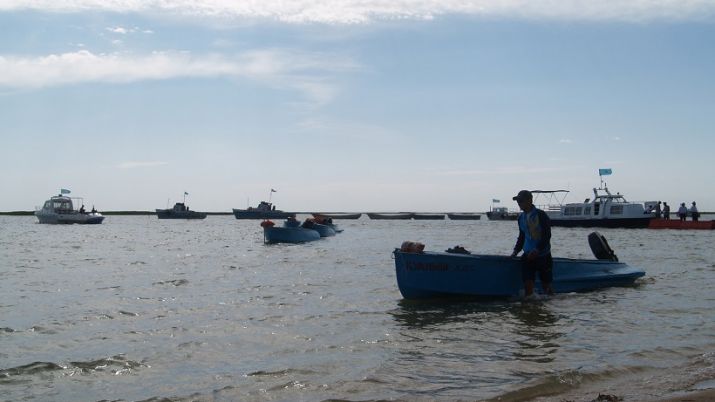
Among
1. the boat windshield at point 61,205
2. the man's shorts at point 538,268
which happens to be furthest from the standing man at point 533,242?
the boat windshield at point 61,205

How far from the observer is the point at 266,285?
54.2ft

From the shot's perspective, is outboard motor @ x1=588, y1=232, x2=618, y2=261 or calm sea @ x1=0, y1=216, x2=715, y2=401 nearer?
calm sea @ x1=0, y1=216, x2=715, y2=401

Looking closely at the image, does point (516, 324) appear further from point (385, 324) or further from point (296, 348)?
point (296, 348)

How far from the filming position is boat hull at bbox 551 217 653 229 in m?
49.8

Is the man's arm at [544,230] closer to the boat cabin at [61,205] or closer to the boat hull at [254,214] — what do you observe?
the boat cabin at [61,205]

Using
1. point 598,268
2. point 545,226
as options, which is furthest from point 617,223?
point 545,226

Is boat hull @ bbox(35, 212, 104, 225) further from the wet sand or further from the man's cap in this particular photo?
the wet sand

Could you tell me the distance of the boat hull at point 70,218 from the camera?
72769mm

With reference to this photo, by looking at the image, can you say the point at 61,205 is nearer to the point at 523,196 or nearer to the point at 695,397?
the point at 523,196

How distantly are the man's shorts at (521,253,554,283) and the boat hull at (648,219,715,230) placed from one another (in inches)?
1656

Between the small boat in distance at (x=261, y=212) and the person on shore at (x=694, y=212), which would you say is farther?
the small boat in distance at (x=261, y=212)

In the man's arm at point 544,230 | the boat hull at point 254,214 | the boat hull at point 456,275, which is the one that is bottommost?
the boat hull at point 456,275

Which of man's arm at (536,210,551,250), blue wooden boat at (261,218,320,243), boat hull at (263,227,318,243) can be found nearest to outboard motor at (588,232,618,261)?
man's arm at (536,210,551,250)

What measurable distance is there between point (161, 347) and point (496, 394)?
496 cm
